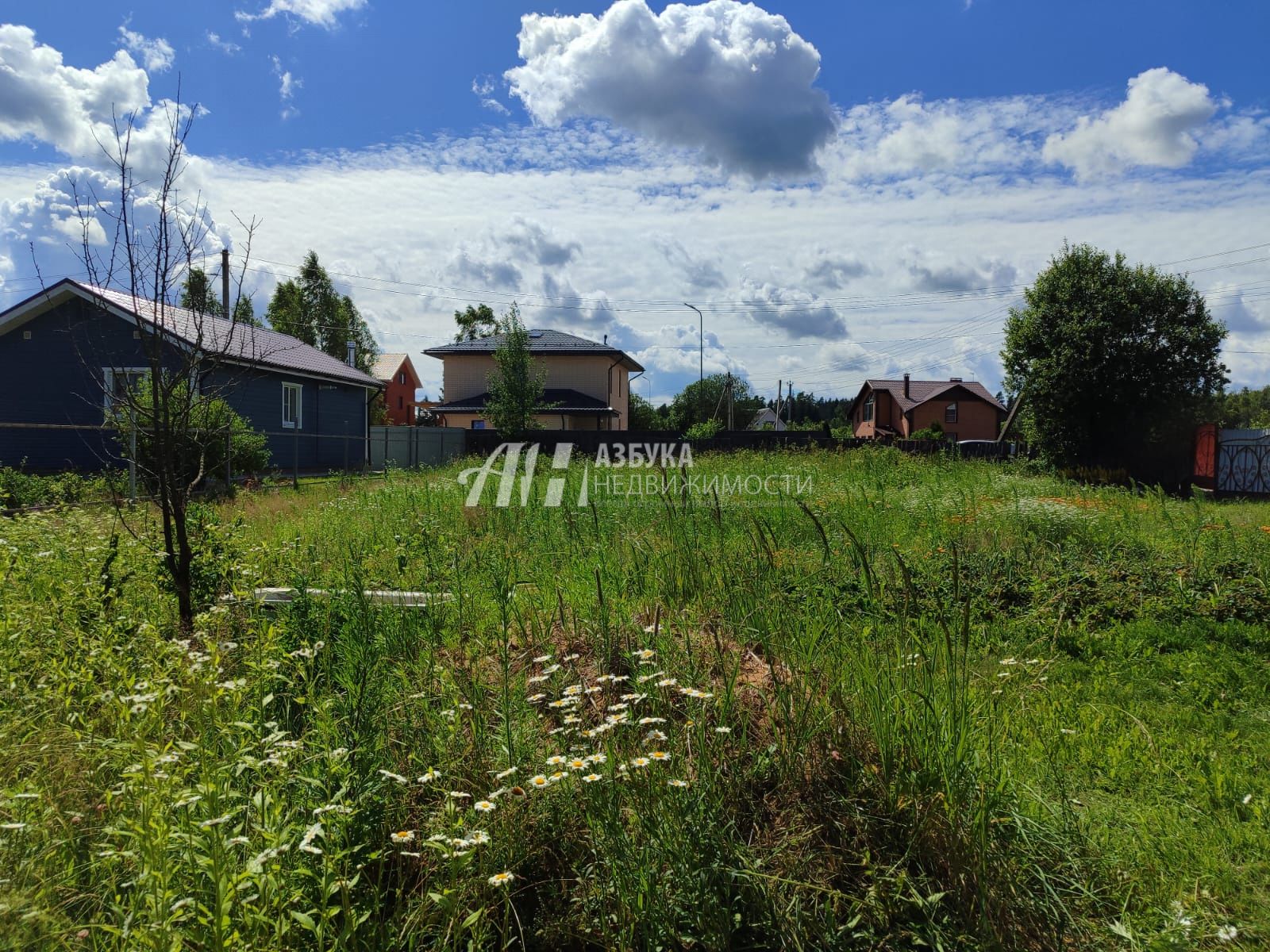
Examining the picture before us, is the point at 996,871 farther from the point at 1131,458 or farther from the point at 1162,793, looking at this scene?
the point at 1131,458

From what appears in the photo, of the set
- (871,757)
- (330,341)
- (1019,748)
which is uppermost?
(330,341)

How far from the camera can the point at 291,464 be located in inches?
837

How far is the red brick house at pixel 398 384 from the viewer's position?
50500 mm

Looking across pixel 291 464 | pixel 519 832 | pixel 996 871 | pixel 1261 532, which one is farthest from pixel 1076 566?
pixel 291 464

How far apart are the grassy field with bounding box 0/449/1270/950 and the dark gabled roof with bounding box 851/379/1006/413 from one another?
46.0m

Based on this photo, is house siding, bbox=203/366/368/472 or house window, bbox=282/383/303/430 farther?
house window, bbox=282/383/303/430

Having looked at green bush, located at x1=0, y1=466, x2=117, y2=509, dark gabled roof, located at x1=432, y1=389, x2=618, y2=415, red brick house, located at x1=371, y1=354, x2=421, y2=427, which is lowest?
green bush, located at x1=0, y1=466, x2=117, y2=509

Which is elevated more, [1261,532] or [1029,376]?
[1029,376]

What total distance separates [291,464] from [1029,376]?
66.7 feet

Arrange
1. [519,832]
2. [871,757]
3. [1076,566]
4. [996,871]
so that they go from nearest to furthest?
[996,871]
[519,832]
[871,757]
[1076,566]

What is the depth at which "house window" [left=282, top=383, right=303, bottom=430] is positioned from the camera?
2203 cm

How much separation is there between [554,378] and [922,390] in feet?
89.9

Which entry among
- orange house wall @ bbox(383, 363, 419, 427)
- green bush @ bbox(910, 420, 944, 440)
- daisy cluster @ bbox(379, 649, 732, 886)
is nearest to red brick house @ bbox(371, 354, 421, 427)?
orange house wall @ bbox(383, 363, 419, 427)

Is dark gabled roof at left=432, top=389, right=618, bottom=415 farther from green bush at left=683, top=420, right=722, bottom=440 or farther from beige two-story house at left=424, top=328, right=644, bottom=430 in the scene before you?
green bush at left=683, top=420, right=722, bottom=440
